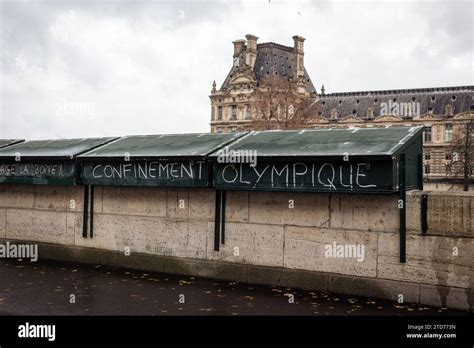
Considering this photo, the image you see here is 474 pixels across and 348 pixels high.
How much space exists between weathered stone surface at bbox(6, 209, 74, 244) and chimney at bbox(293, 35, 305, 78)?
103 m

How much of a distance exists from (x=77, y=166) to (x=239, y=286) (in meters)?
4.65

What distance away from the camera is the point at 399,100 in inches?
3969

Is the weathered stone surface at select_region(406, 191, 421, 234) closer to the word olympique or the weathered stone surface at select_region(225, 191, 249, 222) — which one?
the word olympique

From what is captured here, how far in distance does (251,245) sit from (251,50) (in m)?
105

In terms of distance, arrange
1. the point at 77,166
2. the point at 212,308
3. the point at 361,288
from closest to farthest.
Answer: the point at 212,308 < the point at 361,288 < the point at 77,166

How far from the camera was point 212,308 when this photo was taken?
8242 millimetres

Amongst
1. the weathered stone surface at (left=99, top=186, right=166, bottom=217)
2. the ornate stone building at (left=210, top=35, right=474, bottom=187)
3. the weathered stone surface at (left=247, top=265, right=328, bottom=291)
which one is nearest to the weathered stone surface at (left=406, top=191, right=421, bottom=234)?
the weathered stone surface at (left=247, top=265, right=328, bottom=291)

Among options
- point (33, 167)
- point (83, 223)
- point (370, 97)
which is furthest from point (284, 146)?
point (370, 97)

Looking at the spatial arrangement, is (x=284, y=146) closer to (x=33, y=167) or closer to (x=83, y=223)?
(x=83, y=223)

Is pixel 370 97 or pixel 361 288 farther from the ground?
pixel 370 97

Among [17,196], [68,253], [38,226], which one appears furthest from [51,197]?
[68,253]

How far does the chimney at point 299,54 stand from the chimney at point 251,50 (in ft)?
28.0

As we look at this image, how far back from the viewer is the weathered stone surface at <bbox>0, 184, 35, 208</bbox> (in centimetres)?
1298

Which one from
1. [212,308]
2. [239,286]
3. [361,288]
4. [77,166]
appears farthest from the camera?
[77,166]
